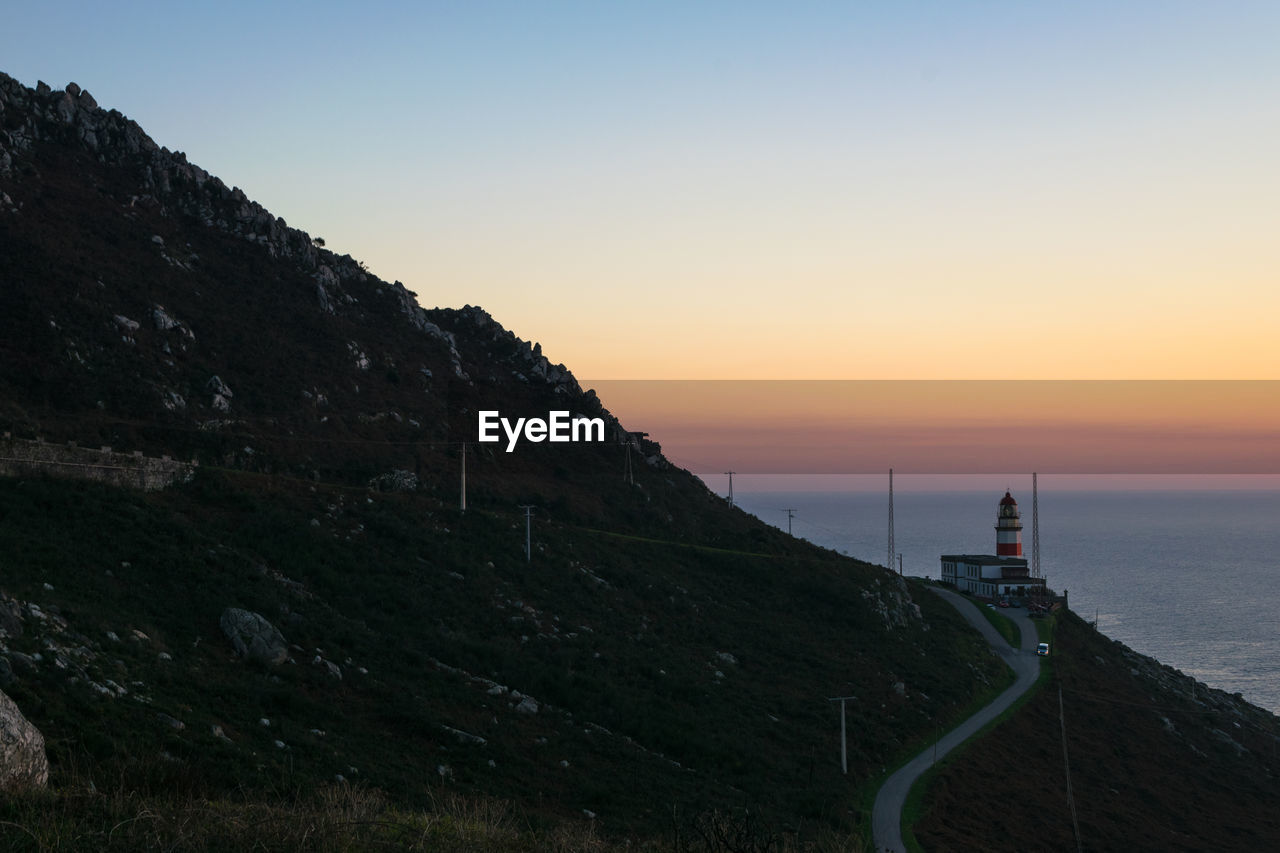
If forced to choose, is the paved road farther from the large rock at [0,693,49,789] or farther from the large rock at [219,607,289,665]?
the large rock at [0,693,49,789]

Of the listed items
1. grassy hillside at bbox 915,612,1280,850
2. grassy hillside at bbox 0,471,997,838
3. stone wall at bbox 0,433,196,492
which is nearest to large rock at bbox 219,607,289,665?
grassy hillside at bbox 0,471,997,838

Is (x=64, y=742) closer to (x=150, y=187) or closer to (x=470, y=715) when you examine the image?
(x=470, y=715)

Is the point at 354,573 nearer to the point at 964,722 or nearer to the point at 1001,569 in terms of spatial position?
the point at 964,722

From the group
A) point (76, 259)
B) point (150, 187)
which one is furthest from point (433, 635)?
point (150, 187)

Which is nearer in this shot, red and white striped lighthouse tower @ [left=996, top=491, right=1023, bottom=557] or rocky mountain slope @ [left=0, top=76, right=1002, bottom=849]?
rocky mountain slope @ [left=0, top=76, right=1002, bottom=849]

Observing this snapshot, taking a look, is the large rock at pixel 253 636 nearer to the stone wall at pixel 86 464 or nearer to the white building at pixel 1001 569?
the stone wall at pixel 86 464

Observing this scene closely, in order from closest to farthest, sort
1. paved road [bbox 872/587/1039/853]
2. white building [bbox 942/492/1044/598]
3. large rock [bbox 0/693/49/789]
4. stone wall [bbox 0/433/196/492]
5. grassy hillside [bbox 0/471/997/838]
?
large rock [bbox 0/693/49/789], grassy hillside [bbox 0/471/997/838], paved road [bbox 872/587/1039/853], stone wall [bbox 0/433/196/492], white building [bbox 942/492/1044/598]
